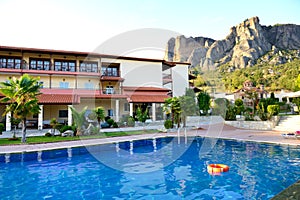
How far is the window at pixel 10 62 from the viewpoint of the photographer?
82.8ft

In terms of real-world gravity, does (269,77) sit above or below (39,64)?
above

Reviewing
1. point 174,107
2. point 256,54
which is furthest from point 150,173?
point 256,54

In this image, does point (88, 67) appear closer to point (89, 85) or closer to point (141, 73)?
point (89, 85)

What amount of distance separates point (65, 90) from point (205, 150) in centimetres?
1993

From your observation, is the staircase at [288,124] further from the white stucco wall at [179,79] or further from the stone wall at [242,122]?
the white stucco wall at [179,79]

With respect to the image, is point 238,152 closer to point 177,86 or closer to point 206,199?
point 206,199

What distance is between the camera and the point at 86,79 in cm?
2864

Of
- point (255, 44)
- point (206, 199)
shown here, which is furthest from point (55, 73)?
point (255, 44)

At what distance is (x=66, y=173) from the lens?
9.91 metres

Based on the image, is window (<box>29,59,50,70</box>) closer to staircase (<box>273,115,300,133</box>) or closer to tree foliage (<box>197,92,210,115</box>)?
tree foliage (<box>197,92,210,115</box>)

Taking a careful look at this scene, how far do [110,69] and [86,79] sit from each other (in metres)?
4.00

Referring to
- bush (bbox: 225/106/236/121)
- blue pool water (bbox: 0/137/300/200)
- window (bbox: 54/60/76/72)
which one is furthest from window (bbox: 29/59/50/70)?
bush (bbox: 225/106/236/121)

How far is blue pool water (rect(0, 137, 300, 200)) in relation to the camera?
735cm

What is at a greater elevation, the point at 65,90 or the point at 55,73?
the point at 55,73
